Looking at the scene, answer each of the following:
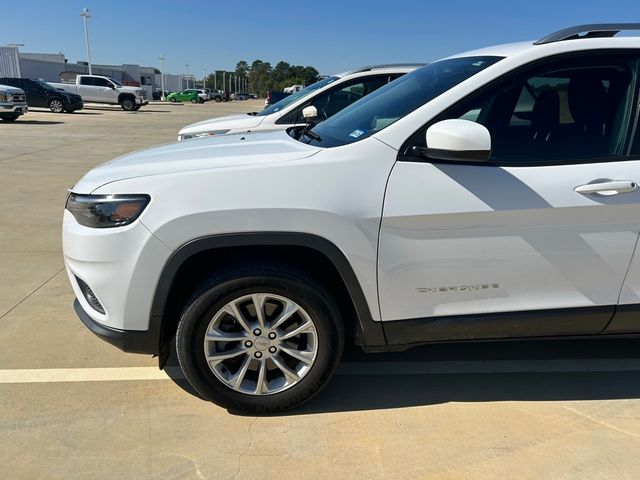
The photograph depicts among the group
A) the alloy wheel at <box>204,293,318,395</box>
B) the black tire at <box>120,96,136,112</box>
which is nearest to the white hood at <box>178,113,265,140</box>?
the alloy wheel at <box>204,293,318,395</box>

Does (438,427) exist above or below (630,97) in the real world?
below

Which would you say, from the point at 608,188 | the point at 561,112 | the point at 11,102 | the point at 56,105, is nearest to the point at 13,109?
the point at 11,102

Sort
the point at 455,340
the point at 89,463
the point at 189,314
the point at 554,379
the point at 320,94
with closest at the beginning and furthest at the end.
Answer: the point at 89,463 < the point at 189,314 < the point at 455,340 < the point at 554,379 < the point at 320,94

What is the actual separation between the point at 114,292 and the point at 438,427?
5.69 ft

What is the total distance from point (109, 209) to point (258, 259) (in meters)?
0.75

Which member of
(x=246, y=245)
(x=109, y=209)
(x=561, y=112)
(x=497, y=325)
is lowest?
Answer: (x=497, y=325)

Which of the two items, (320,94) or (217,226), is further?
(320,94)

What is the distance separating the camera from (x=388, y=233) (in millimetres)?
2486

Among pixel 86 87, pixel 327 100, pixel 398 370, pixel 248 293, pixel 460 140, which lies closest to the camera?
pixel 460 140

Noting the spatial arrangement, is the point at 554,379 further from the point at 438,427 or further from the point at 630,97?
the point at 630,97

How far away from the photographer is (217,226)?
2.43 metres

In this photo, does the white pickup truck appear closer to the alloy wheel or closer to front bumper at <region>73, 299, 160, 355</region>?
front bumper at <region>73, 299, 160, 355</region>

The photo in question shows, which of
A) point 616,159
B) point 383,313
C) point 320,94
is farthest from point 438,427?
point 320,94

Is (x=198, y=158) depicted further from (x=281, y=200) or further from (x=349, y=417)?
(x=349, y=417)
